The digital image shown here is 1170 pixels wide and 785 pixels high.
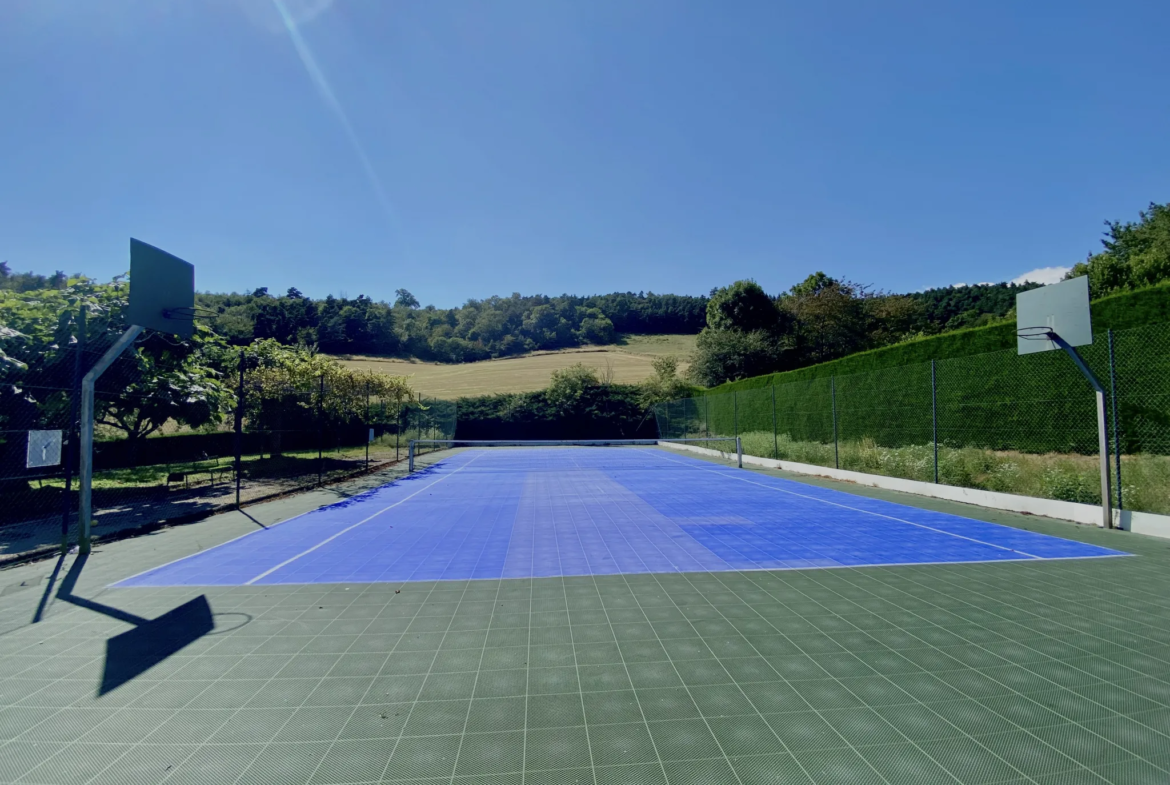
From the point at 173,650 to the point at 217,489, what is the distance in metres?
11.9

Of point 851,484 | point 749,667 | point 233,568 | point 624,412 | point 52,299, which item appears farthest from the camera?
point 624,412

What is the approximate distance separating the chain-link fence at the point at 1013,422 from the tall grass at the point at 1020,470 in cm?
2

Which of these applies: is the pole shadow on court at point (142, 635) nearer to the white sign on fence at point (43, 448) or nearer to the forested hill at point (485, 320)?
the white sign on fence at point (43, 448)

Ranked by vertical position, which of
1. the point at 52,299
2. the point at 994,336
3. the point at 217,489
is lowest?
the point at 217,489

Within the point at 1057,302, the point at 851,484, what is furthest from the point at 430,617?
the point at 851,484

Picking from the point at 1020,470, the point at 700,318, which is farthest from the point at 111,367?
the point at 700,318

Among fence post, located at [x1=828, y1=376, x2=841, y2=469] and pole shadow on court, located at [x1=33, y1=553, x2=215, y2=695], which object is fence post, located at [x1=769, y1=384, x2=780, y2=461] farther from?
pole shadow on court, located at [x1=33, y1=553, x2=215, y2=695]

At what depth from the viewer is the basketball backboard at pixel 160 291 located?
7.93 m

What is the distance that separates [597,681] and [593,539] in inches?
176

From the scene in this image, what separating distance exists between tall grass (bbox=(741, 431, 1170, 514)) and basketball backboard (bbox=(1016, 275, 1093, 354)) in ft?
6.54

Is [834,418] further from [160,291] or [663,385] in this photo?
[663,385]

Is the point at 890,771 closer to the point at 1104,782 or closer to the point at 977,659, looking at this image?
the point at 1104,782

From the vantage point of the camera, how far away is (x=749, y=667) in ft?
12.6

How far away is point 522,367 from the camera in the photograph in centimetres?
5809
